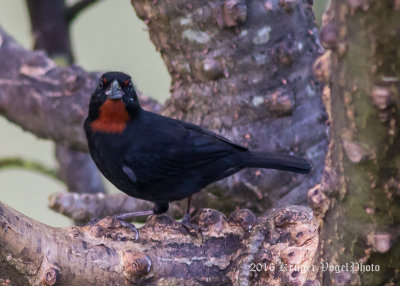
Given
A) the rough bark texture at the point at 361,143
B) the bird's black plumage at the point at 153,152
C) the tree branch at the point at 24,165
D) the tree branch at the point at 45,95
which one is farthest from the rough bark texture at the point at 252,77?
the tree branch at the point at 24,165

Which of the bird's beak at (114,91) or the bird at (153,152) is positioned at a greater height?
the bird's beak at (114,91)

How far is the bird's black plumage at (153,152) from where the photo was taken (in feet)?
7.84

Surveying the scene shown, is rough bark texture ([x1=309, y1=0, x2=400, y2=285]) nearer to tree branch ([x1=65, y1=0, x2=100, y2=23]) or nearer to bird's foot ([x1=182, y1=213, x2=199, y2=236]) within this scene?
bird's foot ([x1=182, y1=213, x2=199, y2=236])

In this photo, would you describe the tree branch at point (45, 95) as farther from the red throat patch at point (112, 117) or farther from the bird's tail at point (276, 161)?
the bird's tail at point (276, 161)

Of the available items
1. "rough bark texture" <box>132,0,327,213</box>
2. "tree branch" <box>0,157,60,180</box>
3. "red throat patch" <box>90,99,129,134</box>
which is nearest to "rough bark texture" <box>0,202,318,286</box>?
"red throat patch" <box>90,99,129,134</box>

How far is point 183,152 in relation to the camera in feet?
8.11

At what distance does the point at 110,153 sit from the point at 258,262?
85cm

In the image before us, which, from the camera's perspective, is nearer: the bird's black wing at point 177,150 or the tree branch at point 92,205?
the bird's black wing at point 177,150

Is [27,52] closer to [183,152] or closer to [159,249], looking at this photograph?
[183,152]

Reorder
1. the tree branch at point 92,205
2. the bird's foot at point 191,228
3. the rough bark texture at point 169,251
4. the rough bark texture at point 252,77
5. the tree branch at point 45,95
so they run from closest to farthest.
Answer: the rough bark texture at point 169,251
the bird's foot at point 191,228
the rough bark texture at point 252,77
the tree branch at point 92,205
the tree branch at point 45,95

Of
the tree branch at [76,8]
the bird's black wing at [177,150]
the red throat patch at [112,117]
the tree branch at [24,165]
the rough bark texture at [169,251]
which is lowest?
the tree branch at [24,165]

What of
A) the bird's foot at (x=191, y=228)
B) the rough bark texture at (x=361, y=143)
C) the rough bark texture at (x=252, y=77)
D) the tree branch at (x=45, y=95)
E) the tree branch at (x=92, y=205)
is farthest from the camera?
the tree branch at (x=45, y=95)

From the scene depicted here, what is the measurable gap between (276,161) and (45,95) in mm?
1717

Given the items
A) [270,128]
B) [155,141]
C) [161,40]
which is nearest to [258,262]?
[155,141]
